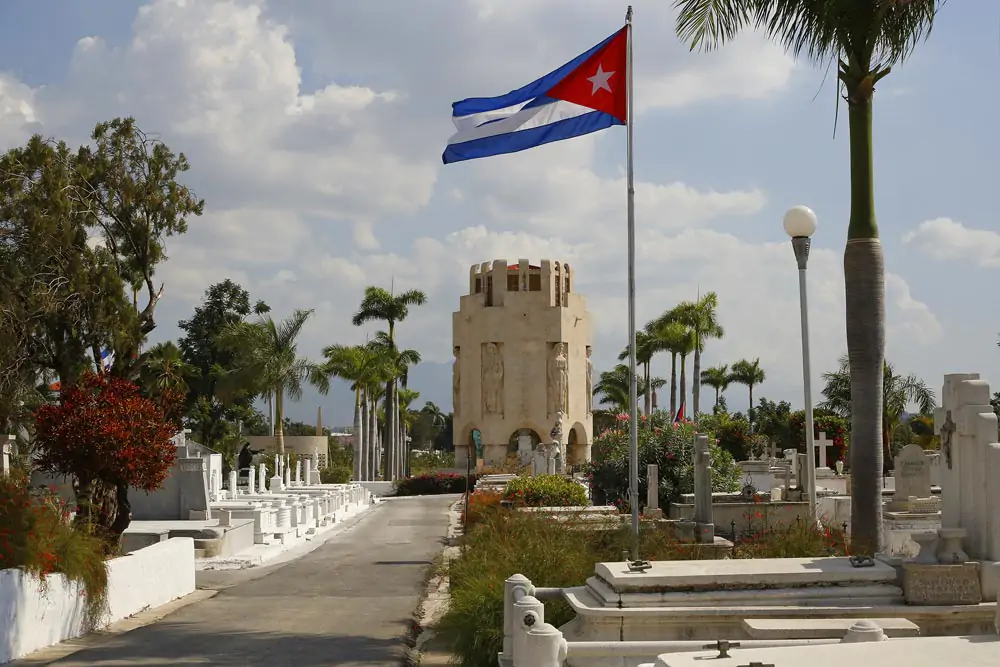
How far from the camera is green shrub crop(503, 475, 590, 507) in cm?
2062

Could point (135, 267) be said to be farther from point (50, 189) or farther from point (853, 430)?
point (853, 430)

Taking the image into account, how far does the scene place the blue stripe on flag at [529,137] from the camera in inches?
549

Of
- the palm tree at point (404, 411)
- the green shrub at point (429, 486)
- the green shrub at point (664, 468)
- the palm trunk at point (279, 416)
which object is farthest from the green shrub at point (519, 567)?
the palm tree at point (404, 411)

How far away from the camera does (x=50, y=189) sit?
22234 mm

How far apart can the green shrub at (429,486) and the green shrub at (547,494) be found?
1346 inches

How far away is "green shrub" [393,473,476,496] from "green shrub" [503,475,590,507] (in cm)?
3419

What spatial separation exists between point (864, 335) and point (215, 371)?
164ft

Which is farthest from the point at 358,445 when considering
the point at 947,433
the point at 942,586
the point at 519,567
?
the point at 942,586

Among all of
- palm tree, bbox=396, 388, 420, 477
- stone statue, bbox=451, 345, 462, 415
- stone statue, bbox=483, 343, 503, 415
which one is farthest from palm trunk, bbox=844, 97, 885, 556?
palm tree, bbox=396, 388, 420, 477

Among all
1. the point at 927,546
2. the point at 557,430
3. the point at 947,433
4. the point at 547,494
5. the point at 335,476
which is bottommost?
the point at 335,476

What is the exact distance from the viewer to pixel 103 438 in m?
15.0

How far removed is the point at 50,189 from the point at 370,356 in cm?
3829

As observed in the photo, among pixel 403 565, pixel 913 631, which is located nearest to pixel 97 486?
pixel 403 565

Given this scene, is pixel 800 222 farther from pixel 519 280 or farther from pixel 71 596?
pixel 519 280
